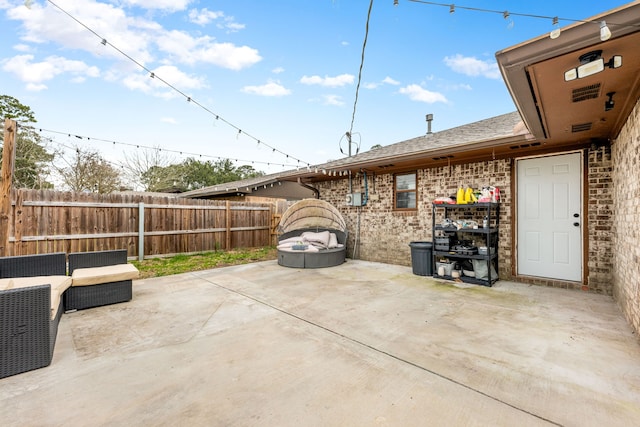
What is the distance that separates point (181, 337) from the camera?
2975 mm

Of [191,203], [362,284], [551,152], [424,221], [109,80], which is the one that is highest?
[109,80]

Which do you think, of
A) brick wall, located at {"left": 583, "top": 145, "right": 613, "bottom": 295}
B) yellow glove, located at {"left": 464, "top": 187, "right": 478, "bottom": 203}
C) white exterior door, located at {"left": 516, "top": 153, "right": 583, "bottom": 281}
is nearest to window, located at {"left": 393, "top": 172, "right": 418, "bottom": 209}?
yellow glove, located at {"left": 464, "top": 187, "right": 478, "bottom": 203}

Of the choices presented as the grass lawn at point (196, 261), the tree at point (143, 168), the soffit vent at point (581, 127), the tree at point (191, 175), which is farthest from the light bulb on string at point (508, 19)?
the tree at point (143, 168)

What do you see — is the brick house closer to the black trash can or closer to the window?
the window

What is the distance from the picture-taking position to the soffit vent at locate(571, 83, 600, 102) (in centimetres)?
280

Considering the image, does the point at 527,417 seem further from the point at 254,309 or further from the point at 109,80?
the point at 109,80

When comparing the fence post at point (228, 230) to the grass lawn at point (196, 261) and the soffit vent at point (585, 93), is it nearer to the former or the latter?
the grass lawn at point (196, 261)

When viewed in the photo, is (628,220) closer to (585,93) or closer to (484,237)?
(585,93)

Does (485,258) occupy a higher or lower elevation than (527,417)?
higher

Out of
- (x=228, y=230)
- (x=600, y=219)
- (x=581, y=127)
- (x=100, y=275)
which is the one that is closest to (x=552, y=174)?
(x=600, y=219)

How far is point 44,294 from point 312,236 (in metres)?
5.78

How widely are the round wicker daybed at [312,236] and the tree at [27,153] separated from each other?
44.0ft

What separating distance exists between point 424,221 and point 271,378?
5492 mm

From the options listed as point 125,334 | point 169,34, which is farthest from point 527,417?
point 169,34
